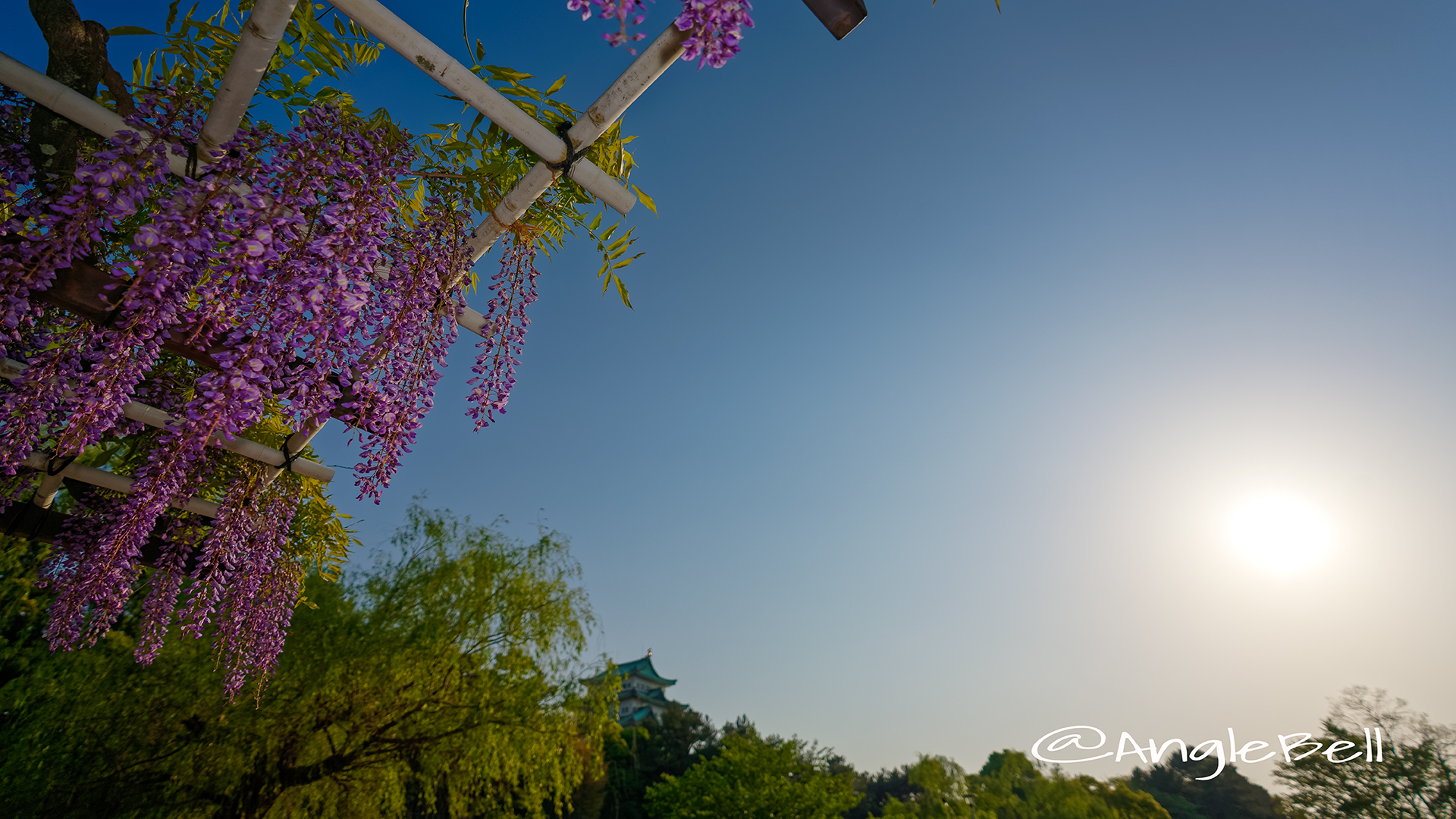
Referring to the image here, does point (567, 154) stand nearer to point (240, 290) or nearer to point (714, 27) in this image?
→ point (714, 27)

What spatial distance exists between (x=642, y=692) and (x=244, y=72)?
41963mm

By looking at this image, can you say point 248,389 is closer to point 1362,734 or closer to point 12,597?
point 12,597

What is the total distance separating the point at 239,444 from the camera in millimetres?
2986

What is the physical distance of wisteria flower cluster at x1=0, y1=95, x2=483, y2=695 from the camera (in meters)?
1.91

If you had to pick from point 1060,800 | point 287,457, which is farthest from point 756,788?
point 287,457

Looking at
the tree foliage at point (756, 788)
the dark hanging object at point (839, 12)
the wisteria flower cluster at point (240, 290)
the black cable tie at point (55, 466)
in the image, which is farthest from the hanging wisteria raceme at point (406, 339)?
the tree foliage at point (756, 788)

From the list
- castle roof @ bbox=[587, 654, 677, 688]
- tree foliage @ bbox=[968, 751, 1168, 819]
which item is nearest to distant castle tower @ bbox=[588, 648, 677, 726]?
castle roof @ bbox=[587, 654, 677, 688]

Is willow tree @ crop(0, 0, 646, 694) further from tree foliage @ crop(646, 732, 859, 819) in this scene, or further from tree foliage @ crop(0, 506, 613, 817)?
tree foliage @ crop(646, 732, 859, 819)

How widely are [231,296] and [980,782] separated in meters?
20.6

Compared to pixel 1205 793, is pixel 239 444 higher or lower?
higher

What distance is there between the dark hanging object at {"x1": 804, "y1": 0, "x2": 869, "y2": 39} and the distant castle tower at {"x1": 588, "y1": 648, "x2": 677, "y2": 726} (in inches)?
1369

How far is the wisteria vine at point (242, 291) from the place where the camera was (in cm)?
191

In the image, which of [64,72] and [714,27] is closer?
[714,27]

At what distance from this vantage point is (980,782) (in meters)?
17.4
